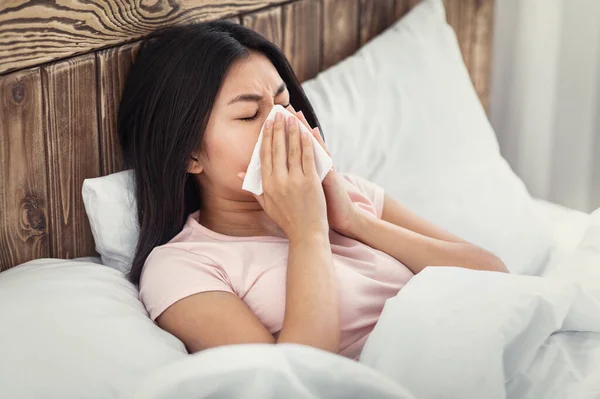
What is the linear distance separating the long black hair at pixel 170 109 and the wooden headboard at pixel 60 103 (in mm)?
44

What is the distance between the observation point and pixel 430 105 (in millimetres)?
1802

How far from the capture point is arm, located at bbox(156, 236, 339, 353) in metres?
1.16

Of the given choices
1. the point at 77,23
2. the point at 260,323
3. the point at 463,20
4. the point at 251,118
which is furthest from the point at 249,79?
the point at 463,20

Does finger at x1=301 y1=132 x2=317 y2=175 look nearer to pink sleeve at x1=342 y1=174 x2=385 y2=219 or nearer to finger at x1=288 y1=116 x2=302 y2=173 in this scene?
finger at x1=288 y1=116 x2=302 y2=173

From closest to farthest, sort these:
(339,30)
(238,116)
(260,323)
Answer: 1. (260,323)
2. (238,116)
3. (339,30)

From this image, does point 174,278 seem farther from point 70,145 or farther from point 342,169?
point 342,169

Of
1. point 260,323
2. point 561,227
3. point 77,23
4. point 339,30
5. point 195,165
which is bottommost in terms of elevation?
Result: point 561,227

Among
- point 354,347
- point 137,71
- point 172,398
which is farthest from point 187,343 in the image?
point 137,71

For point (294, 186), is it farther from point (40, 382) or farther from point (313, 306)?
point (40, 382)

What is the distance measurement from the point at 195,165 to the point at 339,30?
649 millimetres

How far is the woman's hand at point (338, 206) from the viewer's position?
4.48ft

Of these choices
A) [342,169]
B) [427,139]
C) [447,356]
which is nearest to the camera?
[447,356]

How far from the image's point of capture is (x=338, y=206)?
1.37 metres

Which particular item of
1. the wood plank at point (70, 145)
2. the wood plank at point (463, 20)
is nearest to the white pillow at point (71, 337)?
the wood plank at point (70, 145)
